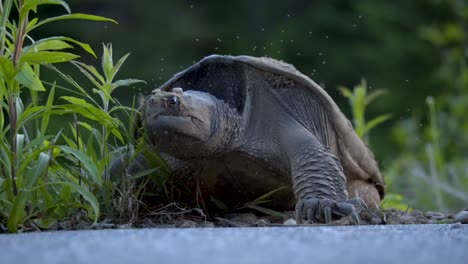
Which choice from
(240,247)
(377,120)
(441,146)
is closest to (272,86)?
(377,120)

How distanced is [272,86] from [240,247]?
166 cm

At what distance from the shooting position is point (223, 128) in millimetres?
3189

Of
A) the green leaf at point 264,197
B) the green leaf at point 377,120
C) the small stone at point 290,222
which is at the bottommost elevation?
the small stone at point 290,222

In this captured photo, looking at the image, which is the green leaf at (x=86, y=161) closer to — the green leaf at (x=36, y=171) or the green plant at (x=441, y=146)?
the green leaf at (x=36, y=171)

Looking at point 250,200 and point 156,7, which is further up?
point 156,7

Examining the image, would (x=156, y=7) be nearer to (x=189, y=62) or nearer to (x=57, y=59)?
(x=189, y=62)

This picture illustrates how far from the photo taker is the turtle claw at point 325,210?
282 centimetres

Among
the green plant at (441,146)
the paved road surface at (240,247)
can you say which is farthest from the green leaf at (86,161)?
the green plant at (441,146)

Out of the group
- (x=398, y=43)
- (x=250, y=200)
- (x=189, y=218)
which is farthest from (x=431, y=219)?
(x=398, y=43)

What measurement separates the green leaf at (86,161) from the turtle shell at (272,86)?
767 millimetres

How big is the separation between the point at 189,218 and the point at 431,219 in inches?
32.2

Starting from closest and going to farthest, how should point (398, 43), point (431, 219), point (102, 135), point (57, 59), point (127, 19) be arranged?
point (57, 59) → point (102, 135) → point (431, 219) → point (127, 19) → point (398, 43)

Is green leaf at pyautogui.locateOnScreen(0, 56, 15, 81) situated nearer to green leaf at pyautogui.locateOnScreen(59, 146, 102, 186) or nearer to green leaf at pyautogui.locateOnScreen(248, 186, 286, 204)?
green leaf at pyautogui.locateOnScreen(59, 146, 102, 186)

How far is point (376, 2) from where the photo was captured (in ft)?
52.4
